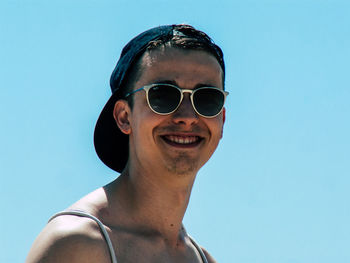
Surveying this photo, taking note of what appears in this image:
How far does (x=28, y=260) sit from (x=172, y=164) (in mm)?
1272

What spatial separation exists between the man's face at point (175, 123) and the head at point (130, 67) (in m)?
0.06

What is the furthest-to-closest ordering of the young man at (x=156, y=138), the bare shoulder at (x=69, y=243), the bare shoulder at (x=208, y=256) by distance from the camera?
the bare shoulder at (x=208, y=256)
the young man at (x=156, y=138)
the bare shoulder at (x=69, y=243)

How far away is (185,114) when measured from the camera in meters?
5.84

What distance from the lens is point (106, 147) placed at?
6.51 meters

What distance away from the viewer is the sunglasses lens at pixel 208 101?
5887mm

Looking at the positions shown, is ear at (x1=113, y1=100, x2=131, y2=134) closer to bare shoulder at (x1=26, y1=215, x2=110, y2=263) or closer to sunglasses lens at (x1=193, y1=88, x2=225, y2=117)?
sunglasses lens at (x1=193, y1=88, x2=225, y2=117)

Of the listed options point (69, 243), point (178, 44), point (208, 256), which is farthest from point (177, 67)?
point (208, 256)

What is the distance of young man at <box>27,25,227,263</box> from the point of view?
19.0 ft

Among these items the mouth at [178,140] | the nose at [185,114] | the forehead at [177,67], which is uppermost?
the forehead at [177,67]

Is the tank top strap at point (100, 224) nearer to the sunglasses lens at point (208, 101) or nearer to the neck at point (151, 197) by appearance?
the neck at point (151, 197)

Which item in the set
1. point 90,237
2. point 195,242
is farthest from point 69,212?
point 195,242

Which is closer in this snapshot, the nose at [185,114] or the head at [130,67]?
the nose at [185,114]

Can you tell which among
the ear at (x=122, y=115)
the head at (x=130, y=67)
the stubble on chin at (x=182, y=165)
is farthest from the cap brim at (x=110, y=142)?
the stubble on chin at (x=182, y=165)

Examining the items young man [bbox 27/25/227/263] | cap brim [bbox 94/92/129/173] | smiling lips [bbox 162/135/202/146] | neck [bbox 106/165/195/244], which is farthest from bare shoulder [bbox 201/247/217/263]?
smiling lips [bbox 162/135/202/146]
